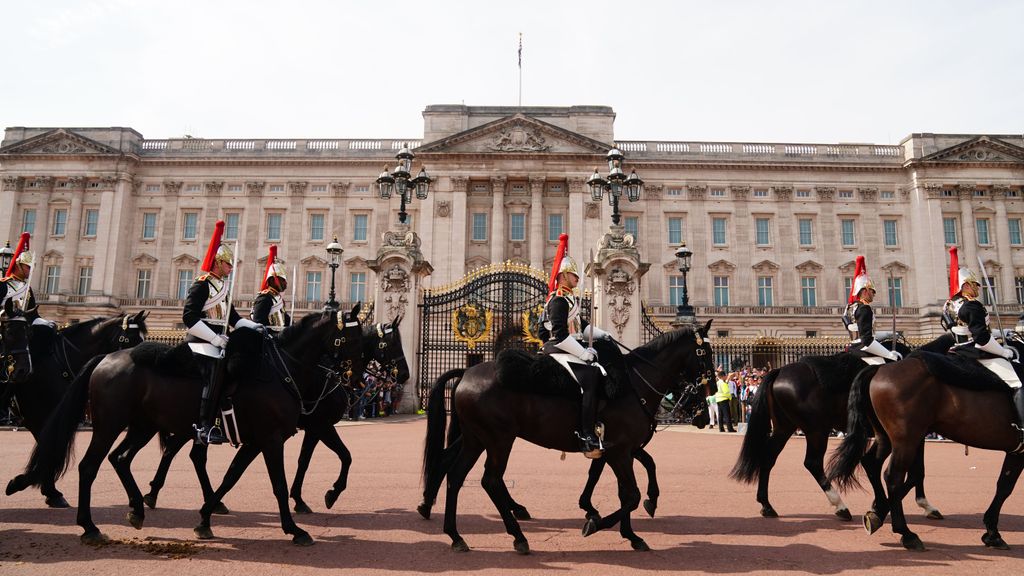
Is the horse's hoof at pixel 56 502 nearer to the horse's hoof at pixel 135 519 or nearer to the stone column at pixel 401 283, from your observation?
the horse's hoof at pixel 135 519

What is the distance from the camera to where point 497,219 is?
46250 mm

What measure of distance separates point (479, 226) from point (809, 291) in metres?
24.6

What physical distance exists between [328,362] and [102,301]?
46.8 m

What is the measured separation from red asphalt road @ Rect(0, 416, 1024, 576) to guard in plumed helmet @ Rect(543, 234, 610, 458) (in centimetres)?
108

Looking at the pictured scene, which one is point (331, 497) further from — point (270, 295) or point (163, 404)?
point (270, 295)

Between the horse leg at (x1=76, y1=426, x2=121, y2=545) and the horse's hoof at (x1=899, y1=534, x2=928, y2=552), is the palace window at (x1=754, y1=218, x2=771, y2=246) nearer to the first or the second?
the horse's hoof at (x1=899, y1=534, x2=928, y2=552)

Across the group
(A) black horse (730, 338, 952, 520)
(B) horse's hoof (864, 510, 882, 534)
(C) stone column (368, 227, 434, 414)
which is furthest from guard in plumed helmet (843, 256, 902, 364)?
(C) stone column (368, 227, 434, 414)

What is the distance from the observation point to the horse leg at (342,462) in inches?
297

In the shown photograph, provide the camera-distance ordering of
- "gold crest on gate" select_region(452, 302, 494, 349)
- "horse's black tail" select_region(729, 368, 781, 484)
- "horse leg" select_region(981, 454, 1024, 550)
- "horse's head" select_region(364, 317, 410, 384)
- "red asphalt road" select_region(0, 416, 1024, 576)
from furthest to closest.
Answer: "gold crest on gate" select_region(452, 302, 494, 349)
"horse's black tail" select_region(729, 368, 781, 484)
"horse's head" select_region(364, 317, 410, 384)
"horse leg" select_region(981, 454, 1024, 550)
"red asphalt road" select_region(0, 416, 1024, 576)

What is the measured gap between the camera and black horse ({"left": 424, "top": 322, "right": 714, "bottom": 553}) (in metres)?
6.07

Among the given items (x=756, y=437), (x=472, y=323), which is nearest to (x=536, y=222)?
(x=472, y=323)

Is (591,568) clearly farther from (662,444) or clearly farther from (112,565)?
(662,444)

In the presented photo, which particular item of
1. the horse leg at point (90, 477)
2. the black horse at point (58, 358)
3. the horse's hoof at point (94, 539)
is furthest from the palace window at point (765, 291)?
the horse's hoof at point (94, 539)

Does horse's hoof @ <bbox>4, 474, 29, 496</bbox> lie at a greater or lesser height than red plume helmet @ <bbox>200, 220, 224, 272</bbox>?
lesser
